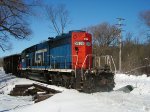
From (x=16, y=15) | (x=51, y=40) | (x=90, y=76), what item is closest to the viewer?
(x=90, y=76)

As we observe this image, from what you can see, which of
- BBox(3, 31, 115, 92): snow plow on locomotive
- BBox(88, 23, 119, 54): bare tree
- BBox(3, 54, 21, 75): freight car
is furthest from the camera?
BBox(88, 23, 119, 54): bare tree

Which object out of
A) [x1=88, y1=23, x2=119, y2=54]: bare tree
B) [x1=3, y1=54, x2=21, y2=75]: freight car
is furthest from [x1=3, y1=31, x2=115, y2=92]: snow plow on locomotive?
[x1=88, y1=23, x2=119, y2=54]: bare tree

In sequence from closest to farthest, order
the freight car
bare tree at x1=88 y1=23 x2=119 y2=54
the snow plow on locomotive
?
the snow plow on locomotive
the freight car
bare tree at x1=88 y1=23 x2=119 y2=54

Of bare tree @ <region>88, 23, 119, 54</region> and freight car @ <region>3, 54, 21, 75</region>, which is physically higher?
bare tree @ <region>88, 23, 119, 54</region>

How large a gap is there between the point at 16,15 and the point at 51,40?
20.3ft

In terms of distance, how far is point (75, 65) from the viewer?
15.5 metres

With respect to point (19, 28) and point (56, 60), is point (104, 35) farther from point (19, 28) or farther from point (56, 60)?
point (56, 60)

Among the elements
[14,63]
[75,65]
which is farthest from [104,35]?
[75,65]

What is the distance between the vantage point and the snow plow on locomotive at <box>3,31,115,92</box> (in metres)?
14.7

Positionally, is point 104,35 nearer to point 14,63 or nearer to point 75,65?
point 14,63

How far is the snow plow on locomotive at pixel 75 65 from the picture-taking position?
14.7 m

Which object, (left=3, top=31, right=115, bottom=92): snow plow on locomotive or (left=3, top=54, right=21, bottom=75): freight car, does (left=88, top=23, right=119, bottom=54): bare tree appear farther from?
(left=3, top=31, right=115, bottom=92): snow plow on locomotive

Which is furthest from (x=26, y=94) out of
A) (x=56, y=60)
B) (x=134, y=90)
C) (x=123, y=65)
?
(x=123, y=65)

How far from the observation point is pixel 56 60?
1888 cm
